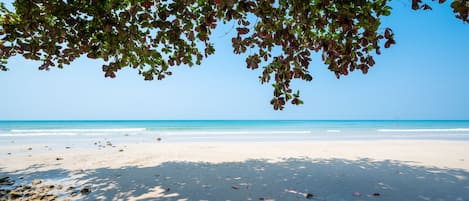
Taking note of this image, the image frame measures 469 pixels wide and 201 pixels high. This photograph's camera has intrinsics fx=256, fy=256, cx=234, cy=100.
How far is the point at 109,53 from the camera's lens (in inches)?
183

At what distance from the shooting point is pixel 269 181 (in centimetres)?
609

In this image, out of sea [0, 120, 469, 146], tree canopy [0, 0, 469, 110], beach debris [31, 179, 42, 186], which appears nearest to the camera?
tree canopy [0, 0, 469, 110]

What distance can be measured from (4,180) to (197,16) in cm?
640

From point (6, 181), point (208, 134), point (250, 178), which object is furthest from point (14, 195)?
point (208, 134)

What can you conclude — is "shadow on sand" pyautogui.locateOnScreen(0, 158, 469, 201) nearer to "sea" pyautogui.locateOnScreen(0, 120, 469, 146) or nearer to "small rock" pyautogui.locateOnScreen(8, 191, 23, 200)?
"small rock" pyautogui.locateOnScreen(8, 191, 23, 200)

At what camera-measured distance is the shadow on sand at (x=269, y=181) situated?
16.7ft

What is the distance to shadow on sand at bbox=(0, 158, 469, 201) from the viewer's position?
510 cm

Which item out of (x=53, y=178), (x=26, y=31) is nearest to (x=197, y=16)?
(x=26, y=31)

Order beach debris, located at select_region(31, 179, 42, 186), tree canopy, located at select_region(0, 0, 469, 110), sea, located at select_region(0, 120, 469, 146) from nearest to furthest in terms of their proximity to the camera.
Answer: tree canopy, located at select_region(0, 0, 469, 110)
beach debris, located at select_region(31, 179, 42, 186)
sea, located at select_region(0, 120, 469, 146)

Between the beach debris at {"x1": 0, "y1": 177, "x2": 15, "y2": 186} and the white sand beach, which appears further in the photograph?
the beach debris at {"x1": 0, "y1": 177, "x2": 15, "y2": 186}

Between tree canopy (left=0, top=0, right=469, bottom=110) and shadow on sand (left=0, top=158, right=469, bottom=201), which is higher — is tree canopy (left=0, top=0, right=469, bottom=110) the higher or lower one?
the higher one

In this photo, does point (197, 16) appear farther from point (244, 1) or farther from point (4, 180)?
point (4, 180)

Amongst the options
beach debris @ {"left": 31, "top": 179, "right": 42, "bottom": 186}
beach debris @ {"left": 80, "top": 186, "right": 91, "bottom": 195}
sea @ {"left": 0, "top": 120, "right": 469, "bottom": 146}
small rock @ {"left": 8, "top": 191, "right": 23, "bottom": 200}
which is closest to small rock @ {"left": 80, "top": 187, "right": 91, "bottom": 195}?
beach debris @ {"left": 80, "top": 186, "right": 91, "bottom": 195}

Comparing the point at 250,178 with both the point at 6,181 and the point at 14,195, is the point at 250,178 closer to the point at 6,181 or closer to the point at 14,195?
the point at 14,195
